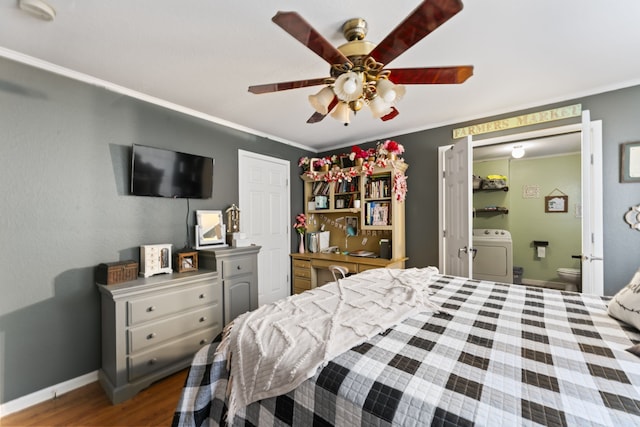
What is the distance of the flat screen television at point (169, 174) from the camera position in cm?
225

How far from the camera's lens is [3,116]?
1731mm

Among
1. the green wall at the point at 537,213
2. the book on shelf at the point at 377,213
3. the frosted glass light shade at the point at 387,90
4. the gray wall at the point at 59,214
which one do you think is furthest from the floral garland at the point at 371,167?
the green wall at the point at 537,213

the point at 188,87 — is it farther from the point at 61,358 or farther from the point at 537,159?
the point at 537,159

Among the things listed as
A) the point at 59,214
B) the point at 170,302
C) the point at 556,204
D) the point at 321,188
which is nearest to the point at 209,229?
the point at 170,302

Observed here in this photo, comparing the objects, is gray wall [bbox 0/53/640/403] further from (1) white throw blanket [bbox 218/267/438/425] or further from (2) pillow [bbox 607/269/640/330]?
(1) white throw blanket [bbox 218/267/438/425]

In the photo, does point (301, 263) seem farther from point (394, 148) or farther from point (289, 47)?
point (289, 47)

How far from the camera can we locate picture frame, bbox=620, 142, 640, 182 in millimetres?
2158

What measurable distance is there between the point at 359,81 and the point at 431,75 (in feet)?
1.31

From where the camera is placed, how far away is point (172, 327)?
2.11 meters

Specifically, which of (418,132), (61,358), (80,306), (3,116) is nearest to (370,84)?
(418,132)

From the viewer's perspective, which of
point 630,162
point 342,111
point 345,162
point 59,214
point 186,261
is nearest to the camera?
point 342,111

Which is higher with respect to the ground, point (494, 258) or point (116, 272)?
point (116, 272)

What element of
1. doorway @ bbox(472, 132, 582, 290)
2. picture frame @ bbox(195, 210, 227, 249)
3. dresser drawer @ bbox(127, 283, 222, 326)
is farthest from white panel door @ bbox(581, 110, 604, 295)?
picture frame @ bbox(195, 210, 227, 249)

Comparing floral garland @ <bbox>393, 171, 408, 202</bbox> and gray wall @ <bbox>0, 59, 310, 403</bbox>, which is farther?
floral garland @ <bbox>393, 171, 408, 202</bbox>
